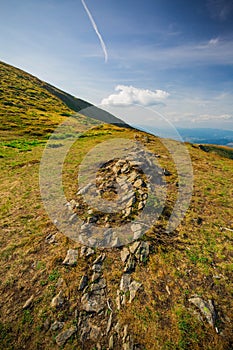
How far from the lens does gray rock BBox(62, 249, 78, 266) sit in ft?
27.3

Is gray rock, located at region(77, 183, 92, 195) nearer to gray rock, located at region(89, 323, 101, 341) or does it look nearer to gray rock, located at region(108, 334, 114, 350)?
gray rock, located at region(89, 323, 101, 341)

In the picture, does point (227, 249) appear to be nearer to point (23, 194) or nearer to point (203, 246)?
point (203, 246)

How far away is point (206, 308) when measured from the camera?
259 inches

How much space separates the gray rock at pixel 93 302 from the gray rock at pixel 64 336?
730mm

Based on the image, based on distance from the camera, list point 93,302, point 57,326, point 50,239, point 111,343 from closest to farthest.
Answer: point 111,343, point 57,326, point 93,302, point 50,239

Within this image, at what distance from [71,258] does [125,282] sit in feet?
9.18

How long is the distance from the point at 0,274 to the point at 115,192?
817 cm

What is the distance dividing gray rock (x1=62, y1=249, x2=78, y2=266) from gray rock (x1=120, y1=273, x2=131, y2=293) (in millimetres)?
2346

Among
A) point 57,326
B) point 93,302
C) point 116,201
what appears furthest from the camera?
point 116,201

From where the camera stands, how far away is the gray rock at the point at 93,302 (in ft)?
22.2

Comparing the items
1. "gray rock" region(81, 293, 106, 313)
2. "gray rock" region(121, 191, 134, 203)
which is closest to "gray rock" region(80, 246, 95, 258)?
"gray rock" region(81, 293, 106, 313)

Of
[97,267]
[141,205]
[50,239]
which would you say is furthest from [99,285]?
[141,205]

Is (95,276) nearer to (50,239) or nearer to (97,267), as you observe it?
(97,267)

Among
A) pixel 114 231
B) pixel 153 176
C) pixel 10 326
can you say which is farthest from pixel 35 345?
pixel 153 176
